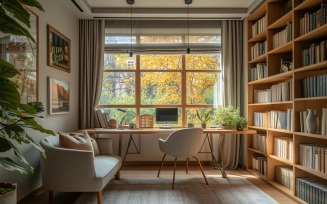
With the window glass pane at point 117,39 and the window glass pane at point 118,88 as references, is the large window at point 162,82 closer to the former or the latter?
the window glass pane at point 118,88

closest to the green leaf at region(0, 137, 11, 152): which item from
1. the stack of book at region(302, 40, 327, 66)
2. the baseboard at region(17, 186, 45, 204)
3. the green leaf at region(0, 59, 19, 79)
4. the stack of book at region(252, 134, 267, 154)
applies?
the green leaf at region(0, 59, 19, 79)

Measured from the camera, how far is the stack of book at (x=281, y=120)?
3.28 metres

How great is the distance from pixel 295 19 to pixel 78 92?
364 centimetres

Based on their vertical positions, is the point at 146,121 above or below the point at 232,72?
below

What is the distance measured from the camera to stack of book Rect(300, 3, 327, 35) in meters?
2.64

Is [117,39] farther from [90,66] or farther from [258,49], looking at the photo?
[258,49]

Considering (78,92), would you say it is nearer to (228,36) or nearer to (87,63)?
(87,63)

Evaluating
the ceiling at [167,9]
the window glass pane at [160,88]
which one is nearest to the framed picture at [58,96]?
the ceiling at [167,9]

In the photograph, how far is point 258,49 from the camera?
4195 millimetres

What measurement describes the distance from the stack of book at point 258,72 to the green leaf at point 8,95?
3575 millimetres

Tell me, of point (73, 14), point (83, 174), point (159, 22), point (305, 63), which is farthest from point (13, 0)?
point (159, 22)

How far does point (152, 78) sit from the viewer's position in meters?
5.02

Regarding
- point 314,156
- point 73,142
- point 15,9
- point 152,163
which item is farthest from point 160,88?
point 15,9

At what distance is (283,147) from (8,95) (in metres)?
3.33
